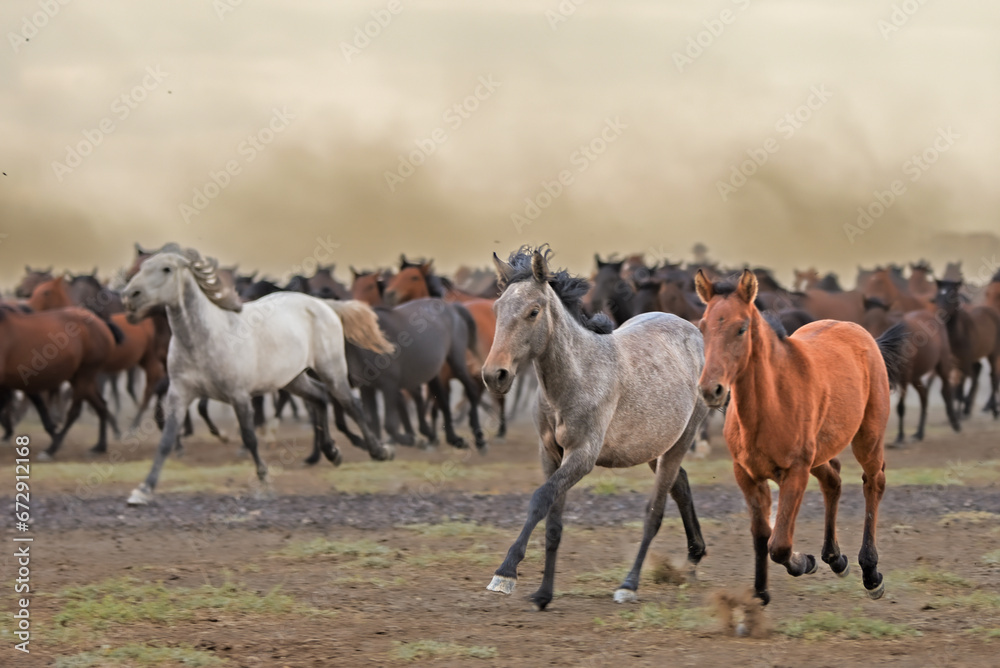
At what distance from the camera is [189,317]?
414 inches

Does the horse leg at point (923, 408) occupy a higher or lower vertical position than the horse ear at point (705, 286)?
lower

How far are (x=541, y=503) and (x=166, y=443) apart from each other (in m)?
5.30

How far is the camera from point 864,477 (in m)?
6.64

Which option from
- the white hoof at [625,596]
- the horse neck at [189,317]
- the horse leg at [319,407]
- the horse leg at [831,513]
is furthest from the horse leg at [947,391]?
the white hoof at [625,596]

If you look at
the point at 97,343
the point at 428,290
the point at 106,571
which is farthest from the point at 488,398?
the point at 106,571

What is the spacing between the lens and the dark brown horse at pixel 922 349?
628 inches

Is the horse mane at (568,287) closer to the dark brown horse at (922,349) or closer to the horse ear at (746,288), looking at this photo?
the horse ear at (746,288)

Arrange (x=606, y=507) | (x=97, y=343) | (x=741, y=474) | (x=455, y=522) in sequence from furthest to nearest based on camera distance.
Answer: (x=97, y=343) < (x=606, y=507) < (x=455, y=522) < (x=741, y=474)

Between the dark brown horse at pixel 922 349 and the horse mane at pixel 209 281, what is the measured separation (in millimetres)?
8882

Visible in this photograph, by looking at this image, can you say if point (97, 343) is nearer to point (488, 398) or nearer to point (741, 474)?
point (488, 398)

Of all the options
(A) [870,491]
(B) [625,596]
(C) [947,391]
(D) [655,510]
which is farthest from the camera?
(C) [947,391]

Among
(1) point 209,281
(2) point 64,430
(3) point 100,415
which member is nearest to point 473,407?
(3) point 100,415

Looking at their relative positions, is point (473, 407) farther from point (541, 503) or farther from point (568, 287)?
point (541, 503)

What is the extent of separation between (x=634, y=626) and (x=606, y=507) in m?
4.28
